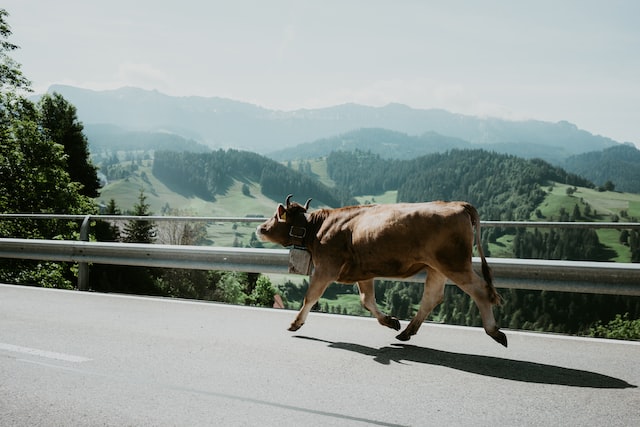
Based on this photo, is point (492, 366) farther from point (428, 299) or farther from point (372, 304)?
point (372, 304)

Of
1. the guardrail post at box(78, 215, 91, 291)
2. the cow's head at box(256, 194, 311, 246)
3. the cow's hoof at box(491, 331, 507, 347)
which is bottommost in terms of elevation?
the guardrail post at box(78, 215, 91, 291)

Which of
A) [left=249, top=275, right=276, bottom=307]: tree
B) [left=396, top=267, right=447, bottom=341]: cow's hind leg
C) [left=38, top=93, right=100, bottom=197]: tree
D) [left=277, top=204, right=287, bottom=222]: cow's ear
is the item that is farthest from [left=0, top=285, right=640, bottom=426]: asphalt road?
[left=38, top=93, right=100, bottom=197]: tree

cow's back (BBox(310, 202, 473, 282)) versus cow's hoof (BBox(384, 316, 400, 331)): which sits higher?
cow's back (BBox(310, 202, 473, 282))

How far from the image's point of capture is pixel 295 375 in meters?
4.95

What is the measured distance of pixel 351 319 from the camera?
7.65 meters

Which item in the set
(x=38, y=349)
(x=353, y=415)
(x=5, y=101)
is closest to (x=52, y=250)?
(x=38, y=349)

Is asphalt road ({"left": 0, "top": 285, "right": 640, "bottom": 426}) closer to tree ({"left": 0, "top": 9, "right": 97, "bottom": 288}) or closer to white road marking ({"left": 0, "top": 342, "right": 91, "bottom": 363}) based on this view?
white road marking ({"left": 0, "top": 342, "right": 91, "bottom": 363})

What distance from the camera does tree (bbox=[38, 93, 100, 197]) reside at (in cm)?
6600

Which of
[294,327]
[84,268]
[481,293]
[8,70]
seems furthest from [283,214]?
[8,70]

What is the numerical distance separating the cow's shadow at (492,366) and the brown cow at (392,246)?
0.27m

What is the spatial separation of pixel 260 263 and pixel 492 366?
13.2 feet

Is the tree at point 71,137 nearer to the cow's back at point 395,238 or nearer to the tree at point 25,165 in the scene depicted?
the tree at point 25,165

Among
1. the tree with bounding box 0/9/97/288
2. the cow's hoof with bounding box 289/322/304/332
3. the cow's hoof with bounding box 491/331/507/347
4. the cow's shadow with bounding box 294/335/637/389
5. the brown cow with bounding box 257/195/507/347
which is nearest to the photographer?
the cow's shadow with bounding box 294/335/637/389

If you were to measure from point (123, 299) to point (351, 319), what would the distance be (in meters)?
3.55
